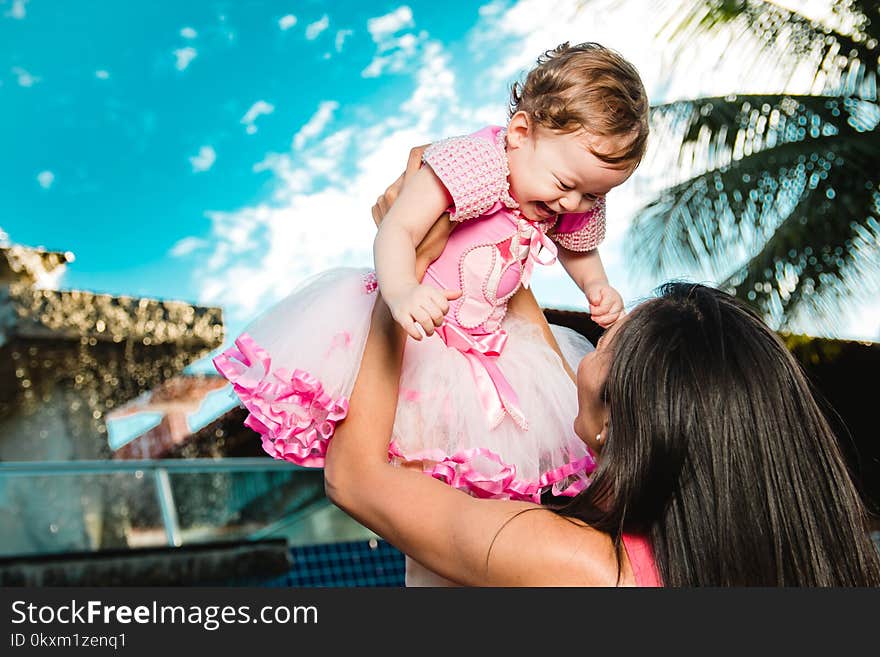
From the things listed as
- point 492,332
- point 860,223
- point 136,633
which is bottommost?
point 136,633

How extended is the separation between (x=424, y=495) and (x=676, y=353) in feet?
1.31

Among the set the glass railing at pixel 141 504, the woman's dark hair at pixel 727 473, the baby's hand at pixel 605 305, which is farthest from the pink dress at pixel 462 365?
the glass railing at pixel 141 504

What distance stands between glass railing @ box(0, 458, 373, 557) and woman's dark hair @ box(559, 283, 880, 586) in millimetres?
4595

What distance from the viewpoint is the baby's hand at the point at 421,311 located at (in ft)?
4.14

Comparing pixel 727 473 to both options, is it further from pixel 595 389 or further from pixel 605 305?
pixel 605 305

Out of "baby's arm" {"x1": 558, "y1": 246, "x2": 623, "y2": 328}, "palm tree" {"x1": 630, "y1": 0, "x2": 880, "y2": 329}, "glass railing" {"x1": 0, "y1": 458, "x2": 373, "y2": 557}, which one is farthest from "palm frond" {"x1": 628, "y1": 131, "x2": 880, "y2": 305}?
"baby's arm" {"x1": 558, "y1": 246, "x2": 623, "y2": 328}

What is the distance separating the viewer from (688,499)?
47.4 inches

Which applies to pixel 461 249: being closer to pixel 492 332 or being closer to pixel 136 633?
pixel 492 332

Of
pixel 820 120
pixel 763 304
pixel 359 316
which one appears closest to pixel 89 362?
pixel 763 304

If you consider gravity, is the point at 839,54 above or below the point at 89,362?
above

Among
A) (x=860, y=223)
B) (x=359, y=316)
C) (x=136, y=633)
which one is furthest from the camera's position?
(x=860, y=223)

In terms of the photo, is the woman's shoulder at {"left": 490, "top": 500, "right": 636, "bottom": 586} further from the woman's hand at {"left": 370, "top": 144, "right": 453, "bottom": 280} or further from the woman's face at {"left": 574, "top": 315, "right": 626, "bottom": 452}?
the woman's hand at {"left": 370, "top": 144, "right": 453, "bottom": 280}

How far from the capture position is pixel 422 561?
50.6 inches

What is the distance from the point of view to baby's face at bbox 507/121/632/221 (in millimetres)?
1588
